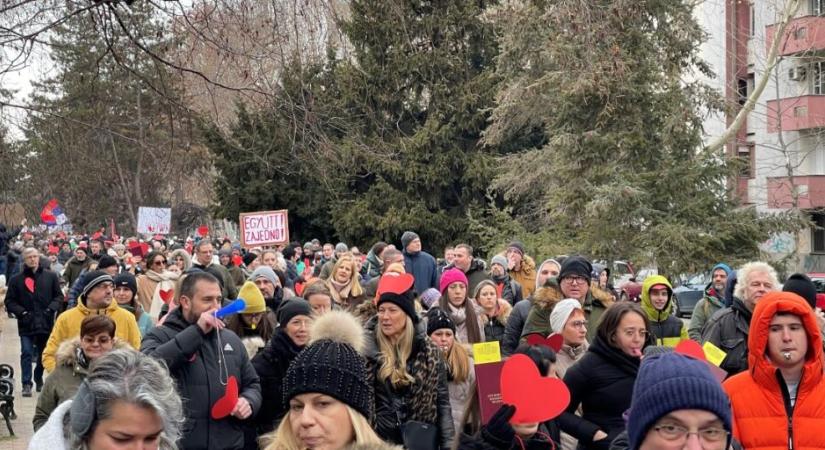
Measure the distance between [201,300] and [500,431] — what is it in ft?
8.02

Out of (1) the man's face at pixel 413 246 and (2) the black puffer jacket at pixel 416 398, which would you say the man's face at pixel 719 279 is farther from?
(2) the black puffer jacket at pixel 416 398

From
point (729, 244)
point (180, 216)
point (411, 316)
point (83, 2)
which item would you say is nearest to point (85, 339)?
point (411, 316)

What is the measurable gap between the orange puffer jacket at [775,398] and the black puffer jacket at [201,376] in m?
3.00

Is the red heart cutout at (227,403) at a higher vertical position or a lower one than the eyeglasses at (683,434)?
lower

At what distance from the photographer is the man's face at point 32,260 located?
52.6ft

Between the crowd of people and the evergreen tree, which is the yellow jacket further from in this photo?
the evergreen tree

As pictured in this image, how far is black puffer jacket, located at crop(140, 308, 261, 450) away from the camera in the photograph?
690 cm

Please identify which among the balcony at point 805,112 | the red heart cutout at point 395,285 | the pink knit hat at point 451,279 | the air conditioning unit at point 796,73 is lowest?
the pink knit hat at point 451,279

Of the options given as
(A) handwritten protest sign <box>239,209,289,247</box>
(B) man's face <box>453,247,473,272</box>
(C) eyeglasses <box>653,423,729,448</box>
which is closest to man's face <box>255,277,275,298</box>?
(B) man's face <box>453,247,473,272</box>

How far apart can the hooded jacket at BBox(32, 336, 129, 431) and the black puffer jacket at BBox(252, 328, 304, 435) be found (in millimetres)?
907

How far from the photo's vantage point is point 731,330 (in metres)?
8.39

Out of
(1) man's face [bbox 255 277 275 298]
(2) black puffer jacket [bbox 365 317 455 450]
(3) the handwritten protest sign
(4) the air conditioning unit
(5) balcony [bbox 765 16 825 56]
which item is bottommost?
(2) black puffer jacket [bbox 365 317 455 450]

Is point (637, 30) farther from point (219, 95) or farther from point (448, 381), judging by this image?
point (448, 381)

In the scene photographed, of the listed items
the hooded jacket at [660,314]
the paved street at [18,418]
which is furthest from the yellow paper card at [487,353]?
the paved street at [18,418]
